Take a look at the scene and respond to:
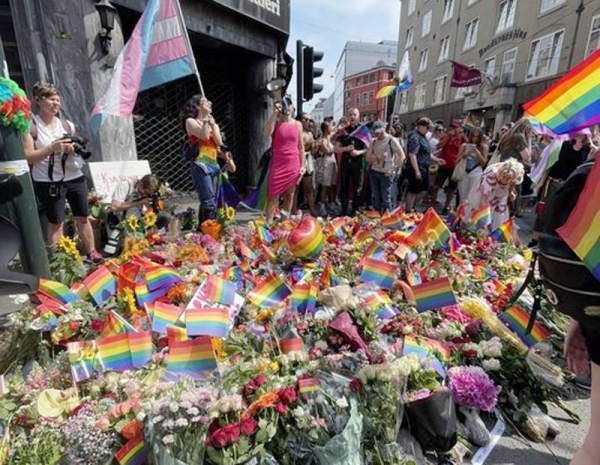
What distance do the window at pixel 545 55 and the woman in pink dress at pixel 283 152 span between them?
1558 centimetres

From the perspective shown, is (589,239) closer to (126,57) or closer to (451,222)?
(451,222)

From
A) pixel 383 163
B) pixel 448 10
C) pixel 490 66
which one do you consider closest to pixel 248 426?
pixel 383 163

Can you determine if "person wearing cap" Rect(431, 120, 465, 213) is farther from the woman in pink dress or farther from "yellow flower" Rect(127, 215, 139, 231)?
"yellow flower" Rect(127, 215, 139, 231)

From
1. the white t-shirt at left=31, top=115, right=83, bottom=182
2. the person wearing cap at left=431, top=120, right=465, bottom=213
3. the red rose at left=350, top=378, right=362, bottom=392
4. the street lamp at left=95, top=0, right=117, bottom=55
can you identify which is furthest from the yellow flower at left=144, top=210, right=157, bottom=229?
the person wearing cap at left=431, top=120, right=465, bottom=213

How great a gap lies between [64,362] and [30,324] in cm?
35

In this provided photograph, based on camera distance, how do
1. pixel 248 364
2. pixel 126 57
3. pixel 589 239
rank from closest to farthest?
pixel 589 239
pixel 248 364
pixel 126 57

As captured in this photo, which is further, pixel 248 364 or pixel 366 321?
pixel 366 321

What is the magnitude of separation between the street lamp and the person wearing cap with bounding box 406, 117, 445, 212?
431 cm

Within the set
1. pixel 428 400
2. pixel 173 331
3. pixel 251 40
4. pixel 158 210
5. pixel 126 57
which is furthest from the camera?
pixel 251 40

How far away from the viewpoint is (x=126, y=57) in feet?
11.2

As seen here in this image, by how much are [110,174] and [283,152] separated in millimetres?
2173

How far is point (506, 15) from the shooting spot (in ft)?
61.5

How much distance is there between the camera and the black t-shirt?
4.90m

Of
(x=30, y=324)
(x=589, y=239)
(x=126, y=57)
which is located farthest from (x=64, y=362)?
(x=126, y=57)
